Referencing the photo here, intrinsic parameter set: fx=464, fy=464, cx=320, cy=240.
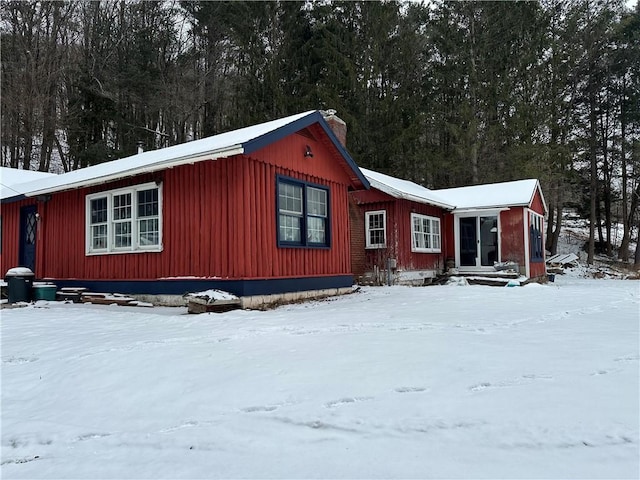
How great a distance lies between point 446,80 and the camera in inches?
1006

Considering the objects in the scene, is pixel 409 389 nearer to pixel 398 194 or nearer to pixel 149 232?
pixel 149 232

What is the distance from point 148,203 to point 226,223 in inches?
90.3

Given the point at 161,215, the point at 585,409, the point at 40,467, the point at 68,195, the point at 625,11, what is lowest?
the point at 40,467

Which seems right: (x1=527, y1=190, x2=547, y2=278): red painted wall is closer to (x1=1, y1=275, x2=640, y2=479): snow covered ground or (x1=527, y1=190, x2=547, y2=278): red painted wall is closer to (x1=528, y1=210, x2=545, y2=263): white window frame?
(x1=528, y1=210, x2=545, y2=263): white window frame

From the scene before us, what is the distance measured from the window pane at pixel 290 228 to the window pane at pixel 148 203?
266cm

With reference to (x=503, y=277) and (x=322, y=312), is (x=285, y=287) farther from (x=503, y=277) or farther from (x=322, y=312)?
(x=503, y=277)

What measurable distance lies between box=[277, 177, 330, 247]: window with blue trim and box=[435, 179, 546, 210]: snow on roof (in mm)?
7520

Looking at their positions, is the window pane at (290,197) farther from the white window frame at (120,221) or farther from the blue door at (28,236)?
the blue door at (28,236)

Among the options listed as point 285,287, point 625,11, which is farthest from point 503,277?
point 625,11

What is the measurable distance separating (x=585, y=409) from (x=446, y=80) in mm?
25186

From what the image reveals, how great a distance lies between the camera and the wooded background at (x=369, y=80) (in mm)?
23688

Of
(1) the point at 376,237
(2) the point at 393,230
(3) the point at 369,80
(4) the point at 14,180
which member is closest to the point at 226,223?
(2) the point at 393,230

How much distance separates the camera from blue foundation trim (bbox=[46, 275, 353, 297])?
339 inches

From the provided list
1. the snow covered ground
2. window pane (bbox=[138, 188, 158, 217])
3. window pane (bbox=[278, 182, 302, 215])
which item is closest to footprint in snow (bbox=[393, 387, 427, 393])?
the snow covered ground
